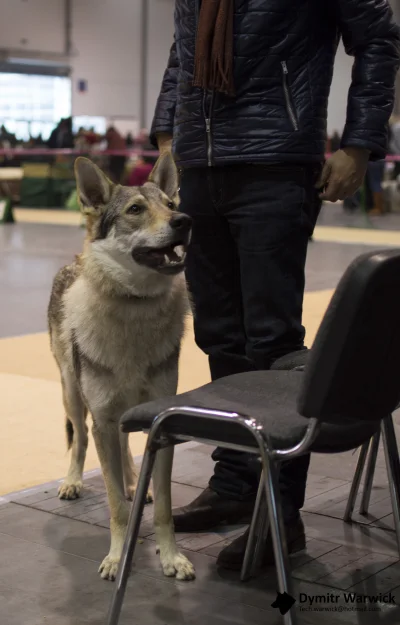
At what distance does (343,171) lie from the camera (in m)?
2.88

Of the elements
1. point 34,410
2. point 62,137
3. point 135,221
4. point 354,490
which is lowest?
point 34,410

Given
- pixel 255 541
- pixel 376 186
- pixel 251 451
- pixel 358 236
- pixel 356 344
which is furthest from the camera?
pixel 376 186

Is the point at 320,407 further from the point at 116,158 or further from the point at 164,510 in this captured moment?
the point at 116,158

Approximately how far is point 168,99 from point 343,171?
0.78m

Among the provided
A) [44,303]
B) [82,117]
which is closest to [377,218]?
[44,303]

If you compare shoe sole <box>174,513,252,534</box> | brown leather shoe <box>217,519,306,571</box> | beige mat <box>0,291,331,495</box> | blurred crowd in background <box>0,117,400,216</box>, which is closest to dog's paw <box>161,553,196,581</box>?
brown leather shoe <box>217,519,306,571</box>

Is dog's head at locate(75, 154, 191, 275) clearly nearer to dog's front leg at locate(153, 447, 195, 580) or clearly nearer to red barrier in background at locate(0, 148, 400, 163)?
dog's front leg at locate(153, 447, 195, 580)

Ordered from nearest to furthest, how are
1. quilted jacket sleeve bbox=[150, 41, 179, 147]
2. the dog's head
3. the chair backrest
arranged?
the chair backrest < the dog's head < quilted jacket sleeve bbox=[150, 41, 179, 147]

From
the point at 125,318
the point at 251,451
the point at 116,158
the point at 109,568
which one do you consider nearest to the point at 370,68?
the point at 125,318

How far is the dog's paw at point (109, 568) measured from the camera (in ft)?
9.20

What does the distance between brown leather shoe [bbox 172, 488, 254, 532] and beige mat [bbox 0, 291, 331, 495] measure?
2.09 ft

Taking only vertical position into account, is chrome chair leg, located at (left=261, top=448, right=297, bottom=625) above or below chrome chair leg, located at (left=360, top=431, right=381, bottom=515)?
above

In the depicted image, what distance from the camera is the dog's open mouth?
2.83 meters

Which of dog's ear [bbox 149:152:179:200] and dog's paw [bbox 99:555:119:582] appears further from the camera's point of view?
dog's ear [bbox 149:152:179:200]
